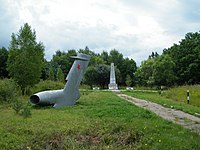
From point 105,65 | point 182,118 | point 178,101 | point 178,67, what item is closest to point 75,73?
point 182,118

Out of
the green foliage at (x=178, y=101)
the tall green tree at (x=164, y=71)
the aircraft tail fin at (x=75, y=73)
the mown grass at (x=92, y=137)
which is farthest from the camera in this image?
the tall green tree at (x=164, y=71)

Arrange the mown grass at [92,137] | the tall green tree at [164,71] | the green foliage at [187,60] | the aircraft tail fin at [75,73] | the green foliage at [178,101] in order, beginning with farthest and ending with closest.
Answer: the green foliage at [187,60]
the tall green tree at [164,71]
the aircraft tail fin at [75,73]
the green foliage at [178,101]
the mown grass at [92,137]

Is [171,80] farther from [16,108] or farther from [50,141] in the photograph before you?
[50,141]

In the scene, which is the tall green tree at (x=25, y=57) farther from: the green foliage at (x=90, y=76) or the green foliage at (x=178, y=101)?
the green foliage at (x=90, y=76)

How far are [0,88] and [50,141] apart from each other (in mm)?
12891

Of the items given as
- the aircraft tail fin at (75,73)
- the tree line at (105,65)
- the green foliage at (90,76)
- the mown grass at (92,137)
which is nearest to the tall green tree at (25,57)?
the tree line at (105,65)

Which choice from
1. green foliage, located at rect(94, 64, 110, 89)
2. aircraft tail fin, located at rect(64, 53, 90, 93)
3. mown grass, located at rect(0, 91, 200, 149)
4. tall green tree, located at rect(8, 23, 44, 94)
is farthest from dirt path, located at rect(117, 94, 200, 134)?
green foliage, located at rect(94, 64, 110, 89)

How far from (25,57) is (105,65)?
41735 millimetres

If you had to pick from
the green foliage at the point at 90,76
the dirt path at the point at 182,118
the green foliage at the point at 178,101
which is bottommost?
the dirt path at the point at 182,118

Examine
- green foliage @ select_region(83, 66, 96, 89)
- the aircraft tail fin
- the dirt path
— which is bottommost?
the dirt path

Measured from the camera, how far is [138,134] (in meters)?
7.62

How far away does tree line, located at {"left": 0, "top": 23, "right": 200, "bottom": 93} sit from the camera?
87.7ft

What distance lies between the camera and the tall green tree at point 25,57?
26.4 metres

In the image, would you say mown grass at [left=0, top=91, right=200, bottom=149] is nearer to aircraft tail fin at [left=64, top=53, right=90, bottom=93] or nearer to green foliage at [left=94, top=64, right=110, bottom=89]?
aircraft tail fin at [left=64, top=53, right=90, bottom=93]
